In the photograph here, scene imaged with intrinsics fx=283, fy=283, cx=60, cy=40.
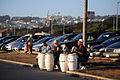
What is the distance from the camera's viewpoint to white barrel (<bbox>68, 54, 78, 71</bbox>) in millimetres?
13941

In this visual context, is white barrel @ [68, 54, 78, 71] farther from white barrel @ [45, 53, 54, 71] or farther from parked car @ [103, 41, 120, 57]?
parked car @ [103, 41, 120, 57]

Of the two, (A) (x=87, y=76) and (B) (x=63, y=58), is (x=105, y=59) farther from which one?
(A) (x=87, y=76)

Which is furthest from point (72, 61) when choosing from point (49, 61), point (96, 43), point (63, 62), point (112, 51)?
point (96, 43)

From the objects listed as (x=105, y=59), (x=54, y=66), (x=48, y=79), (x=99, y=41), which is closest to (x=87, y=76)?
(x=48, y=79)

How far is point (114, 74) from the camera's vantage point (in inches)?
496

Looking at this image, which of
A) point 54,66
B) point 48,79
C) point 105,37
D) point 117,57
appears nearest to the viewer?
point 48,79

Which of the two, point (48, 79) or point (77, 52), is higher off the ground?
point (77, 52)

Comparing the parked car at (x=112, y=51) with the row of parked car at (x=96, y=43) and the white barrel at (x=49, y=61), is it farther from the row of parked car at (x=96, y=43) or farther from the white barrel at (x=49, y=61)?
the white barrel at (x=49, y=61)

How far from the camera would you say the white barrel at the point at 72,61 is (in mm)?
13941

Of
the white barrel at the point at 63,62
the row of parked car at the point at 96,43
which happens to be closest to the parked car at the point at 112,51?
the row of parked car at the point at 96,43

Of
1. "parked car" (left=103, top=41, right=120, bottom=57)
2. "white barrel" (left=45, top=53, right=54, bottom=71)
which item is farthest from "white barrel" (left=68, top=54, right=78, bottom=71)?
"parked car" (left=103, top=41, right=120, bottom=57)

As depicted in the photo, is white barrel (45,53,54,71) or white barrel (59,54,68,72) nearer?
white barrel (59,54,68,72)

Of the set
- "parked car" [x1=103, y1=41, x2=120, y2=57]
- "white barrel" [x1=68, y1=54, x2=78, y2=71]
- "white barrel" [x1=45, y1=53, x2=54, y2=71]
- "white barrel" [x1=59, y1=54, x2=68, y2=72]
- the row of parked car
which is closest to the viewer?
"white barrel" [x1=68, y1=54, x2=78, y2=71]

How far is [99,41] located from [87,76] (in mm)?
11848
